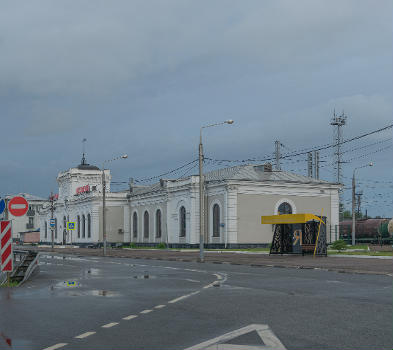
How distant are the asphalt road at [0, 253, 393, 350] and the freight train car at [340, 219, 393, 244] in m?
52.0

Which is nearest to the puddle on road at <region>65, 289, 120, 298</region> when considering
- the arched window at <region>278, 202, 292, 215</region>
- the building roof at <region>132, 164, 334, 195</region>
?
the building roof at <region>132, 164, 334, 195</region>

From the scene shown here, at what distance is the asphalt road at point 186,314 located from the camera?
8.16 m

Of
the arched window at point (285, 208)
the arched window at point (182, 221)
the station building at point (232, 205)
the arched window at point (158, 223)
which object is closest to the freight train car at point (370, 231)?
the station building at point (232, 205)

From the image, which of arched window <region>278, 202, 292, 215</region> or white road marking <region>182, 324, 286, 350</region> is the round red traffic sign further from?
arched window <region>278, 202, 292, 215</region>

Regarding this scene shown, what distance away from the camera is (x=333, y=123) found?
274 ft

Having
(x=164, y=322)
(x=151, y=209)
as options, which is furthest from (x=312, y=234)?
(x=151, y=209)

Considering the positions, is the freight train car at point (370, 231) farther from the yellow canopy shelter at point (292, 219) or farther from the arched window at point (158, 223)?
the yellow canopy shelter at point (292, 219)

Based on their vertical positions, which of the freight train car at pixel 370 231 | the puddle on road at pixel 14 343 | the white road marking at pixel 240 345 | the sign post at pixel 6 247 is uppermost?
the sign post at pixel 6 247

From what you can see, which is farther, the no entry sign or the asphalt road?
the no entry sign

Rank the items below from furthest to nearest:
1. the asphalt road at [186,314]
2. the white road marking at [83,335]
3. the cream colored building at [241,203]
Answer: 1. the cream colored building at [241,203]
2. the white road marking at [83,335]
3. the asphalt road at [186,314]

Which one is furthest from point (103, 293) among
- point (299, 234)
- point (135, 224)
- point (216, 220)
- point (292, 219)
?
point (135, 224)

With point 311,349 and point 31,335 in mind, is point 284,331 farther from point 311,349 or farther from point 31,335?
point 31,335

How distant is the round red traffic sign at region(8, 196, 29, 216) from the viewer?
16859 millimetres

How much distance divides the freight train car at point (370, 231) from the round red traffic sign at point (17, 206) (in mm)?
53636
